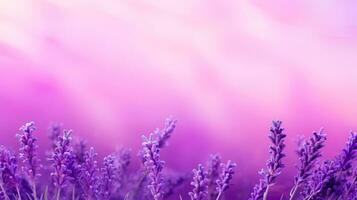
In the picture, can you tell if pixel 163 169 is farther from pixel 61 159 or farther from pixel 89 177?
pixel 61 159

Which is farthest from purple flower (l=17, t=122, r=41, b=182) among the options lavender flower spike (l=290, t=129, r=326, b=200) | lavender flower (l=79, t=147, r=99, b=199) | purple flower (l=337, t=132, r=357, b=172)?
purple flower (l=337, t=132, r=357, b=172)

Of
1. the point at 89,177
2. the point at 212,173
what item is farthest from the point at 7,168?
the point at 212,173

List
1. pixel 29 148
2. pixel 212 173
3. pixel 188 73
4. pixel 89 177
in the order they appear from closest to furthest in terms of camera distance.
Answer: pixel 29 148
pixel 89 177
pixel 212 173
pixel 188 73

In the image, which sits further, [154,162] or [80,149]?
[80,149]

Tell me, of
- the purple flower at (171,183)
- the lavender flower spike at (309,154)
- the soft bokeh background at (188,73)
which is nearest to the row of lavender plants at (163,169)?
the lavender flower spike at (309,154)

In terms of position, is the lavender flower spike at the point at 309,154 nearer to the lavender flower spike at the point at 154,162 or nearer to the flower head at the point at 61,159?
the lavender flower spike at the point at 154,162

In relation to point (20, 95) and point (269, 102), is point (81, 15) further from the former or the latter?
point (269, 102)

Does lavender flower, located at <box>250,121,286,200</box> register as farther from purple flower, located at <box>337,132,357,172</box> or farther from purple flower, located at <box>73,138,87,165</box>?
purple flower, located at <box>73,138,87,165</box>
